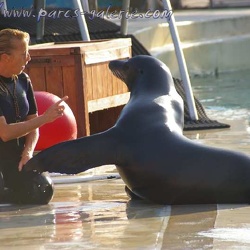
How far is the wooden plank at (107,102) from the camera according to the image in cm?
855

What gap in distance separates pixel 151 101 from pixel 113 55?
103 inches

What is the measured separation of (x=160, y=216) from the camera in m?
5.58

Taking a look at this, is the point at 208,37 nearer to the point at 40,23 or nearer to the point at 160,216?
the point at 40,23

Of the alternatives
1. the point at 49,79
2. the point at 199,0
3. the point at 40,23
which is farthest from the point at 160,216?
the point at 199,0

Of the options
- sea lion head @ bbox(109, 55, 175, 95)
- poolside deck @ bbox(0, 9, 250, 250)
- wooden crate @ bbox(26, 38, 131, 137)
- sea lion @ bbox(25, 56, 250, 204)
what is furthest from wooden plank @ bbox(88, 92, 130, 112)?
sea lion @ bbox(25, 56, 250, 204)

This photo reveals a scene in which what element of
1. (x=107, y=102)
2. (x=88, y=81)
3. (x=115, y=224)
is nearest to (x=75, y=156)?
(x=115, y=224)

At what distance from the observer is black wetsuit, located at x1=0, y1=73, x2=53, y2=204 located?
610cm

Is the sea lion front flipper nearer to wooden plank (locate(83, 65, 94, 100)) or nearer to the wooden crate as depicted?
the wooden crate

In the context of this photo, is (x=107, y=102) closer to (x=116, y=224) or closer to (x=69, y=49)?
(x=69, y=49)

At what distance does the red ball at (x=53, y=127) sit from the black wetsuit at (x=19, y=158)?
1350 millimetres

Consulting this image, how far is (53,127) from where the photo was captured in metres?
7.69

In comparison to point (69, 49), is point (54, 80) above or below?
below

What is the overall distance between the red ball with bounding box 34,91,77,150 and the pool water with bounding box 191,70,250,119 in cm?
400

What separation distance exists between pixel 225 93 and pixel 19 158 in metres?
9.27
